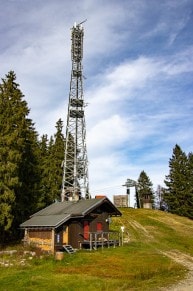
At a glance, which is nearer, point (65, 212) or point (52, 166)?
point (65, 212)

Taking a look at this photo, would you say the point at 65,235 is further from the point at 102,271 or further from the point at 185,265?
the point at 185,265

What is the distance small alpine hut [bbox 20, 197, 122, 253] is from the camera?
36219mm

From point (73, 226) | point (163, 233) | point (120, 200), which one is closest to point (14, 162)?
point (73, 226)

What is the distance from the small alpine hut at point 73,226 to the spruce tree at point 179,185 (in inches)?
1293

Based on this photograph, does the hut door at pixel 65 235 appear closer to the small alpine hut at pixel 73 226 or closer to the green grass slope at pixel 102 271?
the small alpine hut at pixel 73 226

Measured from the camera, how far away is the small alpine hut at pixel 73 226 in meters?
36.2

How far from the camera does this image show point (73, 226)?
37688 millimetres

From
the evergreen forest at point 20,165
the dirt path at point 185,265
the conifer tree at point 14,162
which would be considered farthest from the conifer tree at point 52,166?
the dirt path at point 185,265

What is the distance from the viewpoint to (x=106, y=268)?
26781 mm

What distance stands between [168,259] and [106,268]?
293 inches

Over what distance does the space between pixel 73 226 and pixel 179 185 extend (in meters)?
39.8

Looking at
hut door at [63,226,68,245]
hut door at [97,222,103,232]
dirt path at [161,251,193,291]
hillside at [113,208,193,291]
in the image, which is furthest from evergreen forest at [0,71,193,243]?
dirt path at [161,251,193,291]

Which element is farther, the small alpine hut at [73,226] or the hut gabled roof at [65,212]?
the hut gabled roof at [65,212]

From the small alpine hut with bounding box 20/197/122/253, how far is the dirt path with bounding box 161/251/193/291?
22.8 ft
